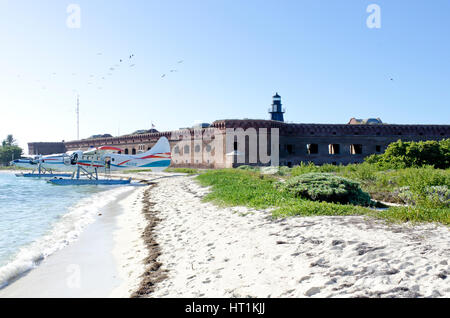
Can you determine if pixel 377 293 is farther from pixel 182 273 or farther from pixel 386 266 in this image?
pixel 182 273

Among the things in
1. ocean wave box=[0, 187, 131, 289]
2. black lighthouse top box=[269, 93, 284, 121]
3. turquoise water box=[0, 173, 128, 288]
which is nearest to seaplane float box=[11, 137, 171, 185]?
turquoise water box=[0, 173, 128, 288]

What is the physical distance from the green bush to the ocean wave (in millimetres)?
7117

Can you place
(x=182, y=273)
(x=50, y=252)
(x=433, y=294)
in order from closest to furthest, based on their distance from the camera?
(x=433, y=294) < (x=182, y=273) < (x=50, y=252)

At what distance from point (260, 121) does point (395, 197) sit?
28031 millimetres

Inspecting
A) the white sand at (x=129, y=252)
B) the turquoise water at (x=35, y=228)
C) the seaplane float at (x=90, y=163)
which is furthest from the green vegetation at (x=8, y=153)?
the white sand at (x=129, y=252)

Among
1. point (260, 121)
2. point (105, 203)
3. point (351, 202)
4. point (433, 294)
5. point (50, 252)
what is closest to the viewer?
point (433, 294)

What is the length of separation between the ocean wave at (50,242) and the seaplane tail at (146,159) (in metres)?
17.6

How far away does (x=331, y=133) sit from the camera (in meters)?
43.2

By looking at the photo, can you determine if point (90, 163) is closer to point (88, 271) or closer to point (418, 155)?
point (88, 271)

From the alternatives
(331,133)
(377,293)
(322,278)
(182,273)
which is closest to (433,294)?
(377,293)

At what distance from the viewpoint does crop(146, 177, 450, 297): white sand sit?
12.8 ft

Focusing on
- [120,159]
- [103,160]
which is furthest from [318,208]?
[120,159]

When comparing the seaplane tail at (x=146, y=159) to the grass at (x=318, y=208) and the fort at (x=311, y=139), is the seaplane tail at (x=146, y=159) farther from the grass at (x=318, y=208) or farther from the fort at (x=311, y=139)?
the grass at (x=318, y=208)
